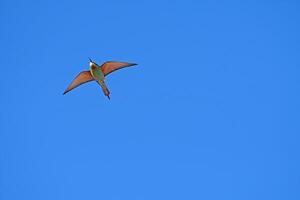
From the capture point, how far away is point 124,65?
22.0 meters

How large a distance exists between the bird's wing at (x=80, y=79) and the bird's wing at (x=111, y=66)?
2.24 ft

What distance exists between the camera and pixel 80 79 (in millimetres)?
22578

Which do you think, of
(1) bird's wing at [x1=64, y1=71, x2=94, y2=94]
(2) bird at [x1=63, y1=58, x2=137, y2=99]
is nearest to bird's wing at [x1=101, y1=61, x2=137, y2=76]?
(2) bird at [x1=63, y1=58, x2=137, y2=99]

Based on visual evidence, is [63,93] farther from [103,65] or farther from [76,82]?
[103,65]

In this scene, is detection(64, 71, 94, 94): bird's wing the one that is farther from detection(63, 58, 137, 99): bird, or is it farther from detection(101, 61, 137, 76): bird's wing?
detection(101, 61, 137, 76): bird's wing

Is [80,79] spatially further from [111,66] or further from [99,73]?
[111,66]

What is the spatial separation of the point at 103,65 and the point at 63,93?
2136 mm

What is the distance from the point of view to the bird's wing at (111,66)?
21822 millimetres

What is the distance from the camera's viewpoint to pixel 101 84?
22.2 metres

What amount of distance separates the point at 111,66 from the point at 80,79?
155 centimetres

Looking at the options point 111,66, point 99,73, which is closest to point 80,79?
point 99,73

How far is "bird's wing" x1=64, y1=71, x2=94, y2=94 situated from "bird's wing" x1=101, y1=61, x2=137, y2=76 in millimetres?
682

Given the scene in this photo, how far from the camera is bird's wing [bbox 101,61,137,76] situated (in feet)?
71.6

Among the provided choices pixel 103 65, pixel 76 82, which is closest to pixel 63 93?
pixel 76 82
